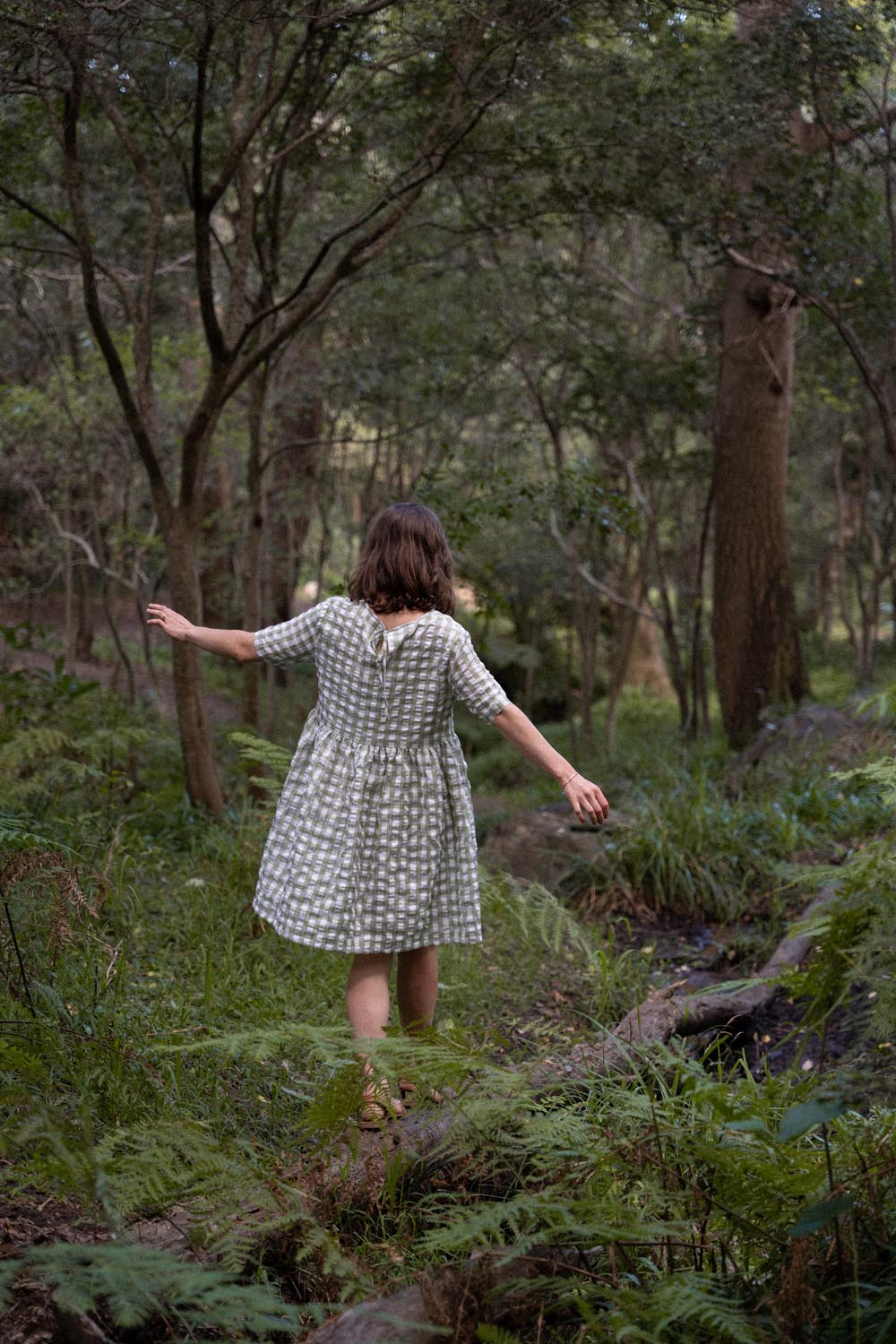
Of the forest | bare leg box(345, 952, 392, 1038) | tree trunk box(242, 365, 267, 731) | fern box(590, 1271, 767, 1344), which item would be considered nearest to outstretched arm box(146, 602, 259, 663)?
the forest

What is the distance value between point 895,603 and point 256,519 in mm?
9788

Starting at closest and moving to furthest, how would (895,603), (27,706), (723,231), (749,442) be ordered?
(27,706) → (723,231) → (749,442) → (895,603)

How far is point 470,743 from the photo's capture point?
51.1 feet

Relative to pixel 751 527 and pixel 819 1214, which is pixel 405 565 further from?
pixel 751 527

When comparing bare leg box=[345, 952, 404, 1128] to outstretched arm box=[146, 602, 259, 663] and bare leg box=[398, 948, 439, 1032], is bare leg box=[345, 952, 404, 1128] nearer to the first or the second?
bare leg box=[398, 948, 439, 1032]

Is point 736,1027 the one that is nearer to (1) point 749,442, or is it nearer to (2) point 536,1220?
(2) point 536,1220

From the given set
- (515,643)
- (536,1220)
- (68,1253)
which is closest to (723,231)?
(536,1220)

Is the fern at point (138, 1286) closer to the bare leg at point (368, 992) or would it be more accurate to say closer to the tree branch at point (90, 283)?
the bare leg at point (368, 992)

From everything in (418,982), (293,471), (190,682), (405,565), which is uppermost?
(293,471)

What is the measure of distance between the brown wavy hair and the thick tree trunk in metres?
7.46

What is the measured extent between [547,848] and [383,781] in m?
3.81

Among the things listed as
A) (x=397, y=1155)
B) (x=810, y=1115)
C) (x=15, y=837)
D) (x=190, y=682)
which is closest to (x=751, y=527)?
(x=190, y=682)

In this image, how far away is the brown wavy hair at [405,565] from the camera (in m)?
3.61

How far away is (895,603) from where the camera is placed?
1515cm
